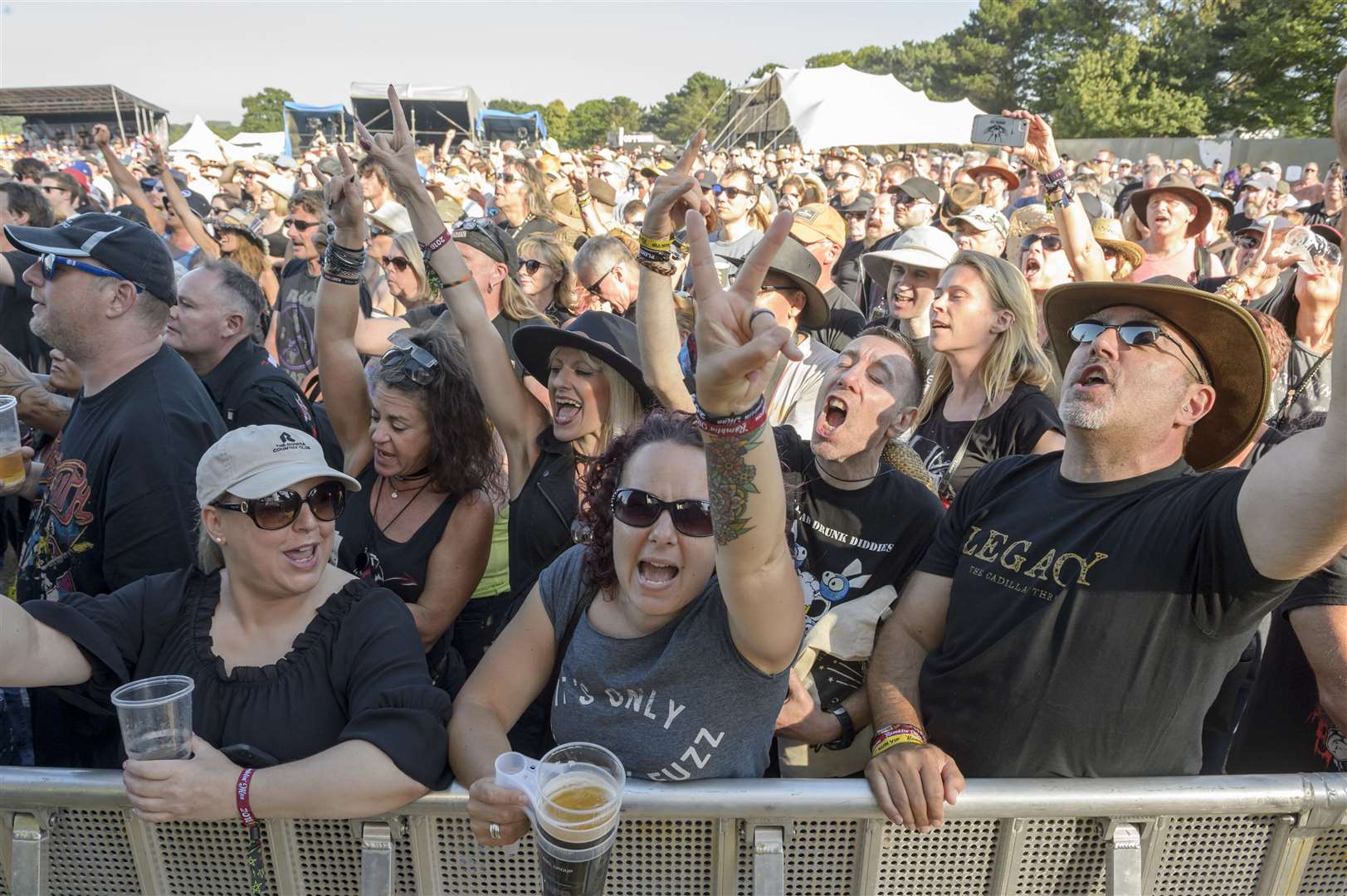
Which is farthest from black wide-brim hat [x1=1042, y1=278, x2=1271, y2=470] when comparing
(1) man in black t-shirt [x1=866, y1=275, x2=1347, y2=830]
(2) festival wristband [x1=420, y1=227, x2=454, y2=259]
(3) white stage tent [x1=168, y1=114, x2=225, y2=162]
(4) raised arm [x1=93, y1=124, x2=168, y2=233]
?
(3) white stage tent [x1=168, y1=114, x2=225, y2=162]

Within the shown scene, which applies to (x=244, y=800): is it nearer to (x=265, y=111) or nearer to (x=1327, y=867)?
(x=1327, y=867)

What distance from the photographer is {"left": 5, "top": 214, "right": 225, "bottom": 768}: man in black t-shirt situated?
2576 millimetres

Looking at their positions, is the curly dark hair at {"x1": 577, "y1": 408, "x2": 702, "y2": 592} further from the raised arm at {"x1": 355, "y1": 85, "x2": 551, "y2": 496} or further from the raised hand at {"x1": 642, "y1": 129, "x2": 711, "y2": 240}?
the raised arm at {"x1": 355, "y1": 85, "x2": 551, "y2": 496}

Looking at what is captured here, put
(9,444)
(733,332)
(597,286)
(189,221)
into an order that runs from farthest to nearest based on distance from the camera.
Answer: (189,221)
(597,286)
(9,444)
(733,332)

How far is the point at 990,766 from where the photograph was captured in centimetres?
207

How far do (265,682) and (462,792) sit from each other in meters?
0.51

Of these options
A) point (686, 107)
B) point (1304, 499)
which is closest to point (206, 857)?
point (1304, 499)

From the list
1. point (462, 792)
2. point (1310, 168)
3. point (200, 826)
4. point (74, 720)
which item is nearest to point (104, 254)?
point (74, 720)

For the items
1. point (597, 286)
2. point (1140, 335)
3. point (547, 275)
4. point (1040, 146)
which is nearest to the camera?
point (1140, 335)

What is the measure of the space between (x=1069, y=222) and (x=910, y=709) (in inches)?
133

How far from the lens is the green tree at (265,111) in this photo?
9244cm

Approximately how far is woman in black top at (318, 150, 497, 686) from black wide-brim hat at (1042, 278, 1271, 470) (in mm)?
1793

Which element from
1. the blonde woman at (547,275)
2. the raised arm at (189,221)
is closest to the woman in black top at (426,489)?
the blonde woman at (547,275)

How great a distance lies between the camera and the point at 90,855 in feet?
6.11
